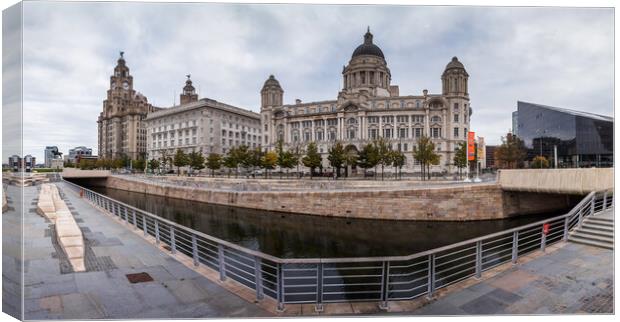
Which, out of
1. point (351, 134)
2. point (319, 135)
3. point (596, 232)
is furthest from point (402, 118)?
point (596, 232)

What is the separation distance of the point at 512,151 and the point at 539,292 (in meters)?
31.6

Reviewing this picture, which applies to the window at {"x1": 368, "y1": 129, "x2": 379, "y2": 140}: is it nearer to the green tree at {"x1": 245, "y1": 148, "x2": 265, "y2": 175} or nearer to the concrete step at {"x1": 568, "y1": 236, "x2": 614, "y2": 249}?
the green tree at {"x1": 245, "y1": 148, "x2": 265, "y2": 175}

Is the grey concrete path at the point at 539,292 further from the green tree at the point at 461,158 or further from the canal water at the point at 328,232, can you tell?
the green tree at the point at 461,158

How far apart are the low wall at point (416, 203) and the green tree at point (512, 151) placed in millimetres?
14133

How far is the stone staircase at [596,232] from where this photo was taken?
7.24 m

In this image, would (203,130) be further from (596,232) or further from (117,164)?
(596,232)

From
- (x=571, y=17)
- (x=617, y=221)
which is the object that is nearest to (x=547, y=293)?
(x=617, y=221)

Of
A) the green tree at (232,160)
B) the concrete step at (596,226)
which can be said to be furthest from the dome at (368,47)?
the green tree at (232,160)

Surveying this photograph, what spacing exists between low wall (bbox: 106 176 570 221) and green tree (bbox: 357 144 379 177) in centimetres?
848

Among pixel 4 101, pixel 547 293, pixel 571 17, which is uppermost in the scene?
pixel 571 17

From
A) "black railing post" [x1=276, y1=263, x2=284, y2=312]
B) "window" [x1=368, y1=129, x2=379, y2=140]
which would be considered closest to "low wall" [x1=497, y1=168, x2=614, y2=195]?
"black railing post" [x1=276, y1=263, x2=284, y2=312]

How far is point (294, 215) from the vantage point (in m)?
20.3

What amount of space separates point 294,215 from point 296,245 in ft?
23.4

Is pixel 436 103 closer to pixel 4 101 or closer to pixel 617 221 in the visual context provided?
pixel 617 221
